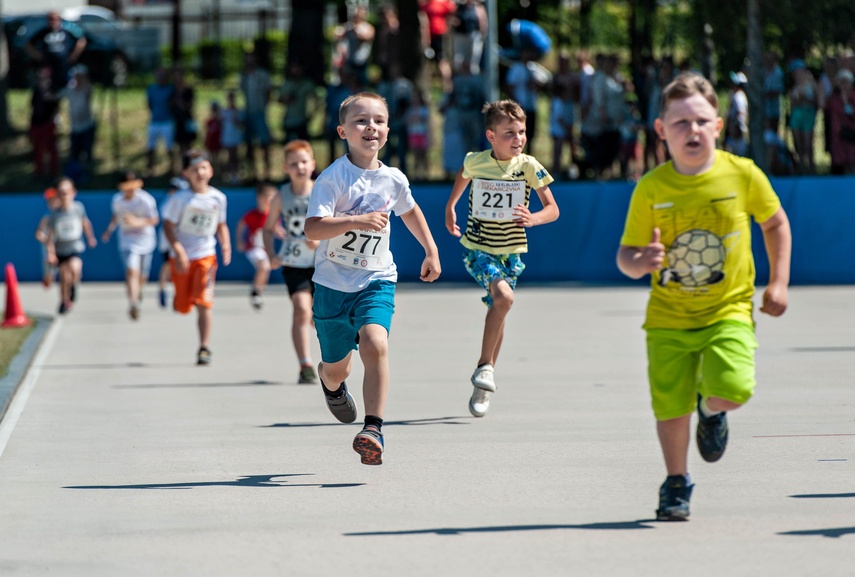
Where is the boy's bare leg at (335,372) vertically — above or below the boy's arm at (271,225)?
below

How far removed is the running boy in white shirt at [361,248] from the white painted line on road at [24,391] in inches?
78.0

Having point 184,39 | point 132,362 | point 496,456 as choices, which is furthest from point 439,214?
point 184,39

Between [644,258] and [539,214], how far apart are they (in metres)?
3.34

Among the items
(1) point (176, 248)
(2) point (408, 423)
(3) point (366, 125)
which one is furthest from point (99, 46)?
(3) point (366, 125)

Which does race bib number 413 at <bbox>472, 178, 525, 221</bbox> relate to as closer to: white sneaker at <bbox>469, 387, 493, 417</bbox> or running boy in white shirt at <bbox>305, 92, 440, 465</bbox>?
white sneaker at <bbox>469, 387, 493, 417</bbox>

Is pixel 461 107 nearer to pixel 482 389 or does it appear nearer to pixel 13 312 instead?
pixel 13 312

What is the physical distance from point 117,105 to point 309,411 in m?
20.8

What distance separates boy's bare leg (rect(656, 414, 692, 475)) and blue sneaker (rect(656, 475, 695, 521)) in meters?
0.04

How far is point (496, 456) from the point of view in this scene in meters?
7.52

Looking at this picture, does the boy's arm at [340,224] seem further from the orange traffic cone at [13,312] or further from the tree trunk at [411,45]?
the tree trunk at [411,45]

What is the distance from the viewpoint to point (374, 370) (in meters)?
7.20

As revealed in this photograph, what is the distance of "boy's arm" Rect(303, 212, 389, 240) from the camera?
6988 mm

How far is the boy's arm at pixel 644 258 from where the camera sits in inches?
220

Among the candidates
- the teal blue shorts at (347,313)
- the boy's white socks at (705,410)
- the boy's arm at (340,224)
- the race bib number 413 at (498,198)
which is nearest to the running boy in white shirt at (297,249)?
the race bib number 413 at (498,198)
